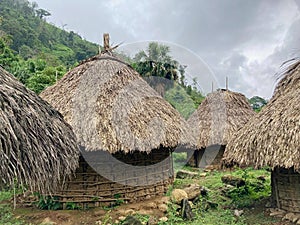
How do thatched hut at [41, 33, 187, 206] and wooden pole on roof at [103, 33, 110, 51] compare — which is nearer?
thatched hut at [41, 33, 187, 206]

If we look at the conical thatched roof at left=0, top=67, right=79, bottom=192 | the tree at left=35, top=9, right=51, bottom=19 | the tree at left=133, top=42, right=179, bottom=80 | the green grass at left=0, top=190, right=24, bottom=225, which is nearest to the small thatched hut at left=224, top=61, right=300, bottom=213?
the conical thatched roof at left=0, top=67, right=79, bottom=192

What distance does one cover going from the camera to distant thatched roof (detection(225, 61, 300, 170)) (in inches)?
225

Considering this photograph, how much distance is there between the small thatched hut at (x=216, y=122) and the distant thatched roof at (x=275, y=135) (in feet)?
20.2

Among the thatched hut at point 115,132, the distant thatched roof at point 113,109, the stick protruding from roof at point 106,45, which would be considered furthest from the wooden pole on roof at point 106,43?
the thatched hut at point 115,132

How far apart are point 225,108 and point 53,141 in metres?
11.4

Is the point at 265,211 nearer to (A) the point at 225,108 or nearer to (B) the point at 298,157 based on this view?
(B) the point at 298,157

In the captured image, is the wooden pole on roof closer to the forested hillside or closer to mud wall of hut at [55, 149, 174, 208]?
mud wall of hut at [55, 149, 174, 208]

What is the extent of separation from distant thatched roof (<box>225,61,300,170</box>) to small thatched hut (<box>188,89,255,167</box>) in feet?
20.2

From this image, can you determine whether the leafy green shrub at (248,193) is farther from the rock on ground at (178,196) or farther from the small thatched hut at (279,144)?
the rock on ground at (178,196)

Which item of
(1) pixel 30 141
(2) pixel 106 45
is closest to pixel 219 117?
(2) pixel 106 45

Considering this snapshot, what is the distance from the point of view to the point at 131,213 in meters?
6.70

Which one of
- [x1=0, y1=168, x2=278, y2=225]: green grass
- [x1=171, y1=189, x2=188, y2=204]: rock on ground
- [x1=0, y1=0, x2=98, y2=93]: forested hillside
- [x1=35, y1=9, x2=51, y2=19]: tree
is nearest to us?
[x1=0, y1=168, x2=278, y2=225]: green grass

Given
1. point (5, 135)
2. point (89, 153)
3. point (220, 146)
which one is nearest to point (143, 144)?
point (89, 153)

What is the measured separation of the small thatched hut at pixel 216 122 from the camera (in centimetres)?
1367
